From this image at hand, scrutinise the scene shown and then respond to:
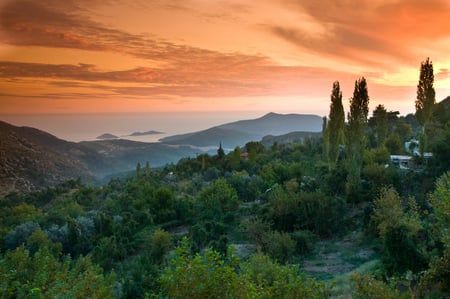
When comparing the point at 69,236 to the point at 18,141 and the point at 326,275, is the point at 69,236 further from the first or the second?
the point at 18,141

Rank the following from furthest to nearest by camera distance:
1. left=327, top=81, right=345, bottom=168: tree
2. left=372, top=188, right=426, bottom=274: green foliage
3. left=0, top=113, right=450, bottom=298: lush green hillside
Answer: left=327, top=81, right=345, bottom=168: tree, left=372, top=188, right=426, bottom=274: green foliage, left=0, top=113, right=450, bottom=298: lush green hillside

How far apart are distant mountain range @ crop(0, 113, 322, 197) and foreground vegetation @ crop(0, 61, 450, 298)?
40125 mm

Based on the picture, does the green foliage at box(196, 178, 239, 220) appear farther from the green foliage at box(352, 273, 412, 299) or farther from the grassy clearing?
the green foliage at box(352, 273, 412, 299)

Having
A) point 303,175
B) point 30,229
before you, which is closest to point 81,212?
point 30,229

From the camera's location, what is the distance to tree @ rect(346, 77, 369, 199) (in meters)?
29.5

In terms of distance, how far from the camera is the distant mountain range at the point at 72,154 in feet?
276

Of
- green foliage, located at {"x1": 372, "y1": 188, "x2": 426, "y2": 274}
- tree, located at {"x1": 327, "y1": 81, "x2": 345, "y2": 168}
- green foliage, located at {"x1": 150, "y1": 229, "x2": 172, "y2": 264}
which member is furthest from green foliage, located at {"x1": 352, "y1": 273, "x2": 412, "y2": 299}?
tree, located at {"x1": 327, "y1": 81, "x2": 345, "y2": 168}

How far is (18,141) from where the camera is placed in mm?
90062

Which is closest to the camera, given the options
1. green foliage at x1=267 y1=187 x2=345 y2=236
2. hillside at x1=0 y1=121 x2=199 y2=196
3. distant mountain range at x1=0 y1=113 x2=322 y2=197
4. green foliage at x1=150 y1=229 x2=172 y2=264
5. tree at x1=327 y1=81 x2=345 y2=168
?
green foliage at x1=150 y1=229 x2=172 y2=264

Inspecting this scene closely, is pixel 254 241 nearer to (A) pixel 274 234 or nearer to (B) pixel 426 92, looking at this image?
(A) pixel 274 234

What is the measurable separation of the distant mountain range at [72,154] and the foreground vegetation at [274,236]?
40125 mm

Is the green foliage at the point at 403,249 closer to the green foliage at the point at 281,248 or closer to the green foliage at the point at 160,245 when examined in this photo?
the green foliage at the point at 281,248

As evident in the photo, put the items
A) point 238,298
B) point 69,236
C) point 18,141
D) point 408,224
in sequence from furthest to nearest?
point 18,141 < point 69,236 < point 408,224 < point 238,298

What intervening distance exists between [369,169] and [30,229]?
27.7 metres
